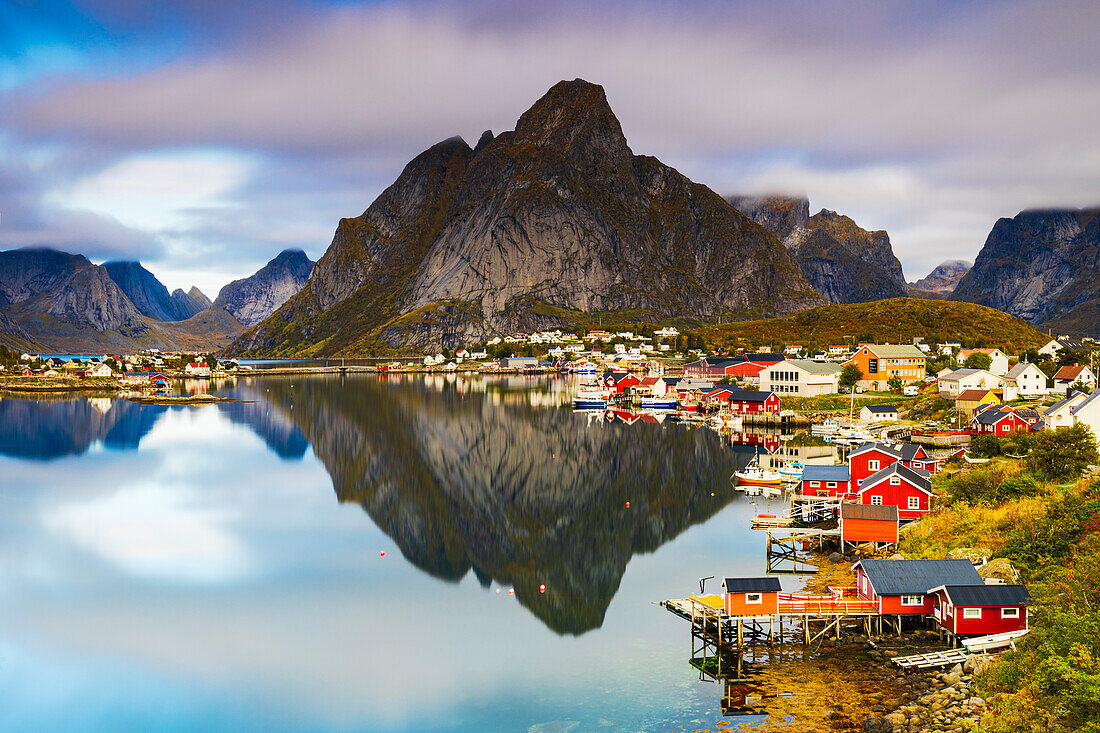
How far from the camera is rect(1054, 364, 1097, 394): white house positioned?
72.6 metres

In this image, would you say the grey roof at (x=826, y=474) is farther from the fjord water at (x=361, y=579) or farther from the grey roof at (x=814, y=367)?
the grey roof at (x=814, y=367)

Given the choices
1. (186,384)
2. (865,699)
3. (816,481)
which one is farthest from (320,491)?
(186,384)

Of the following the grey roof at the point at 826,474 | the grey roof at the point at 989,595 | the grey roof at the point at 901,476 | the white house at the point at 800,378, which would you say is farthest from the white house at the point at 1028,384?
the grey roof at the point at 989,595

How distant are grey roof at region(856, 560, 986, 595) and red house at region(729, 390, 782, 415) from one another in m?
58.2

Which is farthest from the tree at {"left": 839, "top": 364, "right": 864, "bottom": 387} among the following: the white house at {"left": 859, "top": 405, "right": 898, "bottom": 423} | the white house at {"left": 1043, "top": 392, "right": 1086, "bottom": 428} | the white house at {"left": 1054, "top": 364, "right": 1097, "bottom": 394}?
the white house at {"left": 1043, "top": 392, "right": 1086, "bottom": 428}

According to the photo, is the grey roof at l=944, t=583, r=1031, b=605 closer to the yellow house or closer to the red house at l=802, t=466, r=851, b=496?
the red house at l=802, t=466, r=851, b=496

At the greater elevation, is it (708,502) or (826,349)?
(826,349)

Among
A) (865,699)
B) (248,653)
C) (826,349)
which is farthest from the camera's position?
(826,349)

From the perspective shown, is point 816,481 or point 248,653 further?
point 816,481

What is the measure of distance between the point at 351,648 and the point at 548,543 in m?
15.5

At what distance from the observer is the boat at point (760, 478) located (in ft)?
163

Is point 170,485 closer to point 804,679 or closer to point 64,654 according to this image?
point 64,654

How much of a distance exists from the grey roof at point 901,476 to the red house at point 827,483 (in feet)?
5.75

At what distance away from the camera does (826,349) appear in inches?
5955
